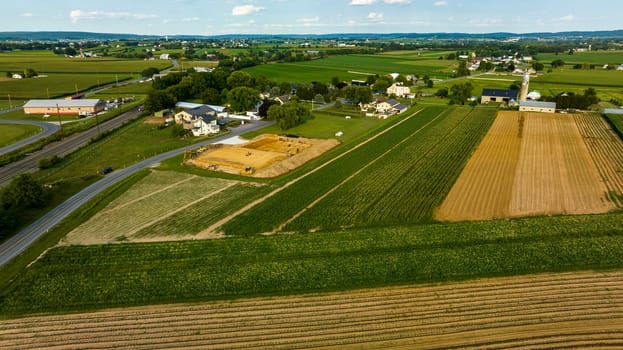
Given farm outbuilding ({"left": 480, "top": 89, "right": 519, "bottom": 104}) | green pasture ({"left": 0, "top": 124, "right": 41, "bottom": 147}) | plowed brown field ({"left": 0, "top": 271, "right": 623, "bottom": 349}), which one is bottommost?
plowed brown field ({"left": 0, "top": 271, "right": 623, "bottom": 349})

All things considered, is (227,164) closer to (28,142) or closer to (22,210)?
(22,210)

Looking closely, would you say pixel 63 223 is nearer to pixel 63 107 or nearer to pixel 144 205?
pixel 144 205

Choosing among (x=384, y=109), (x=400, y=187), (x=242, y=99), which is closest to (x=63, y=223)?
(x=400, y=187)

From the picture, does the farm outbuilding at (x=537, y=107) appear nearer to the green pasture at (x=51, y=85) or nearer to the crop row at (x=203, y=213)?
the crop row at (x=203, y=213)

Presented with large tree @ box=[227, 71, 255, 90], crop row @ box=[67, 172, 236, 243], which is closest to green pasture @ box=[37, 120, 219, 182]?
crop row @ box=[67, 172, 236, 243]

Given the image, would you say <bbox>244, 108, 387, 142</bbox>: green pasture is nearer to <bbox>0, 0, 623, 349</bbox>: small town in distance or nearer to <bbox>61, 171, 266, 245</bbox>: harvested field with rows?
<bbox>0, 0, 623, 349</bbox>: small town in distance

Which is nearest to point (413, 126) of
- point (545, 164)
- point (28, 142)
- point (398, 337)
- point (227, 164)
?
point (545, 164)
